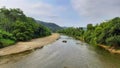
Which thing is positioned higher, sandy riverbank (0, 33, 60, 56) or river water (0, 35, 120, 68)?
sandy riverbank (0, 33, 60, 56)

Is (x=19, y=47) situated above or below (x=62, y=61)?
above

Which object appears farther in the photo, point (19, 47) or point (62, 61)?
point (19, 47)

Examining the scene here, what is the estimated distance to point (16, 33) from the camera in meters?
78.0

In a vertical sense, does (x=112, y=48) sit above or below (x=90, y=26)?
below

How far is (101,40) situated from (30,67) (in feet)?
148

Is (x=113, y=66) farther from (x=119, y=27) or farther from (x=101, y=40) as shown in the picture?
(x=101, y=40)

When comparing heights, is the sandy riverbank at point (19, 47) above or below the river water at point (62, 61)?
above

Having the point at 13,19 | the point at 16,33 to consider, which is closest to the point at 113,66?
the point at 16,33

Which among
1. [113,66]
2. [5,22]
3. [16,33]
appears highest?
[5,22]

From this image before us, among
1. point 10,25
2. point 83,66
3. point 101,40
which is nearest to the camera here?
point 83,66

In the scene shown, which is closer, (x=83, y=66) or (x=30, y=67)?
(x=30, y=67)

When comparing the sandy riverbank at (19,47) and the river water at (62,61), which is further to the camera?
the sandy riverbank at (19,47)

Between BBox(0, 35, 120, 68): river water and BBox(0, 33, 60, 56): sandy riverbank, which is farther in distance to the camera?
BBox(0, 33, 60, 56): sandy riverbank

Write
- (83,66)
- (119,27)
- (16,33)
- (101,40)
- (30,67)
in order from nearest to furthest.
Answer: (30,67)
(83,66)
(119,27)
(101,40)
(16,33)
